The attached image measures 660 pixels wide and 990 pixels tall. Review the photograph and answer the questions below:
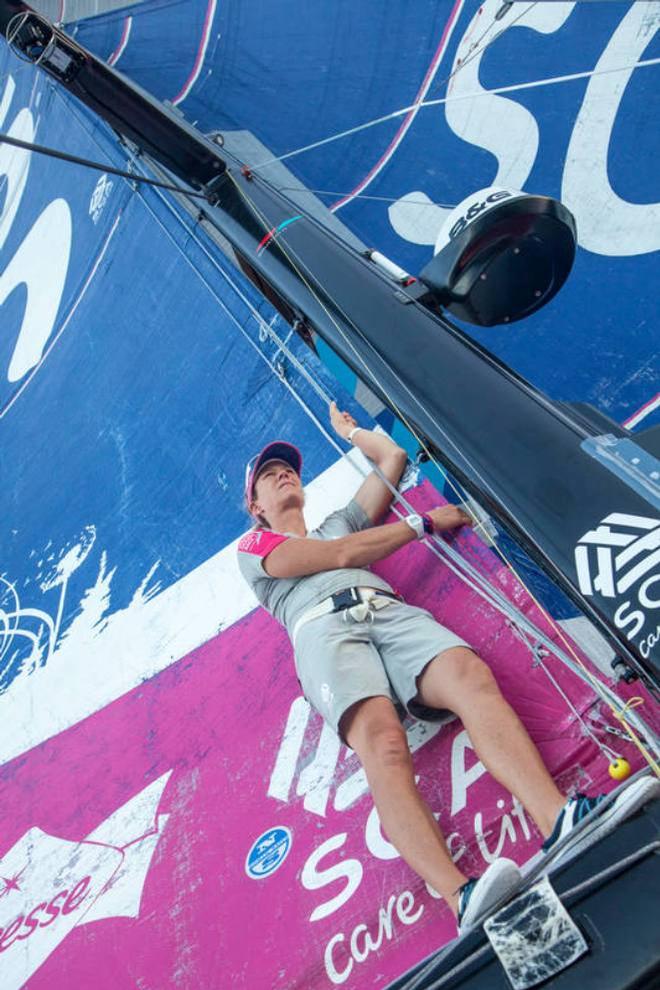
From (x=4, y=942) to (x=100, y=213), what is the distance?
276 cm

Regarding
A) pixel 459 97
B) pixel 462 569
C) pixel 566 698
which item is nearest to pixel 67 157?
pixel 462 569

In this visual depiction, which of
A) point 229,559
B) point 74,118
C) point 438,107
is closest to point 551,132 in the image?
point 438,107

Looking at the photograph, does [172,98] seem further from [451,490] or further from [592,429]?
[592,429]

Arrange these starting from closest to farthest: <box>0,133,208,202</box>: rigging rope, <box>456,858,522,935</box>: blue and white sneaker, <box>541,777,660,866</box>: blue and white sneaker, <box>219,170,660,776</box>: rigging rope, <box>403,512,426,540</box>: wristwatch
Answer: <box>541,777,660,866</box>: blue and white sneaker
<box>456,858,522,935</box>: blue and white sneaker
<box>219,170,660,776</box>: rigging rope
<box>0,133,208,202</box>: rigging rope
<box>403,512,426,540</box>: wristwatch

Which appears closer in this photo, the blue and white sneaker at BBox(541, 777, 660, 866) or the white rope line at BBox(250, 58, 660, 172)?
the blue and white sneaker at BBox(541, 777, 660, 866)

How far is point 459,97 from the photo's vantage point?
7.02ft

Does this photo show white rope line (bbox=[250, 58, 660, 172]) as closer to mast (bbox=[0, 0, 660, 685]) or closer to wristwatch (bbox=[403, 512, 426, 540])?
mast (bbox=[0, 0, 660, 685])

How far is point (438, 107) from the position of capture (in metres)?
2.21

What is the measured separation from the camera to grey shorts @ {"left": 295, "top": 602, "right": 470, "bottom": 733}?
Answer: 4.42 feet

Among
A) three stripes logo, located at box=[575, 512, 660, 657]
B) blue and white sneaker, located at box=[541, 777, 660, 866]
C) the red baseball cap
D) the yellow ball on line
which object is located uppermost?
the red baseball cap

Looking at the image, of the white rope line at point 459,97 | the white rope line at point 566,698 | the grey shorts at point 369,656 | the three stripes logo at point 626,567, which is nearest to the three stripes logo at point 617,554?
the three stripes logo at point 626,567

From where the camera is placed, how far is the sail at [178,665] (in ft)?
4.05

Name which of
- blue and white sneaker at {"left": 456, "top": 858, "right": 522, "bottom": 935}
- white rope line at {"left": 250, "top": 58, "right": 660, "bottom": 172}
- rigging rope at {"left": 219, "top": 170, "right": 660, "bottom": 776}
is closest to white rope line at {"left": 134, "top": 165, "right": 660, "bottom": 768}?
rigging rope at {"left": 219, "top": 170, "right": 660, "bottom": 776}

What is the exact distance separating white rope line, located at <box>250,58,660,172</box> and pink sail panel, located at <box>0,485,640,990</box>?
100 cm
